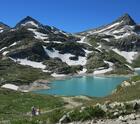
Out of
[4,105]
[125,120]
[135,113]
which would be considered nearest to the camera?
[125,120]

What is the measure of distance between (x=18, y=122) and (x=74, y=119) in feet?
14.6

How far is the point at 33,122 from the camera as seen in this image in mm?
25812

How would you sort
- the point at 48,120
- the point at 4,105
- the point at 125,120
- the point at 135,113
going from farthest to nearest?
the point at 4,105, the point at 48,120, the point at 135,113, the point at 125,120

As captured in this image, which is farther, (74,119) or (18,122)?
(18,122)

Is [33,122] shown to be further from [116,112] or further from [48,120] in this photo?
[116,112]

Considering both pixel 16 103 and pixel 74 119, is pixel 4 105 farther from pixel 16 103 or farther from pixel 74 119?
pixel 74 119

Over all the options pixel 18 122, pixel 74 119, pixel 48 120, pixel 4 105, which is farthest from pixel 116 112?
pixel 4 105

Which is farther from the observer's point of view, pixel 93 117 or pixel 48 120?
pixel 48 120

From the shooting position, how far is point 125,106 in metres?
24.0

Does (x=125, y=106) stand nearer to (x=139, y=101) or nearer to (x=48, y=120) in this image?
(x=139, y=101)

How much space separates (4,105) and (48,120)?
1833 inches

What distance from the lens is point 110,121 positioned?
22.6 meters

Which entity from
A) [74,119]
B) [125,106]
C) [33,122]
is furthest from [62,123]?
[125,106]

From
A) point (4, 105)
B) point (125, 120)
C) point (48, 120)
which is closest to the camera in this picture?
point (125, 120)
